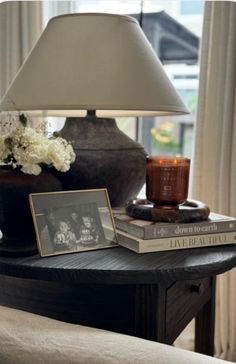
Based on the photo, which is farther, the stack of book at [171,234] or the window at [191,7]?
the window at [191,7]

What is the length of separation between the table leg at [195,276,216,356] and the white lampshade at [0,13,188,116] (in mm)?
580

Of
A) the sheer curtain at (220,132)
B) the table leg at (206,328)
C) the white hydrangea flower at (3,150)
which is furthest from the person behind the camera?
the sheer curtain at (220,132)

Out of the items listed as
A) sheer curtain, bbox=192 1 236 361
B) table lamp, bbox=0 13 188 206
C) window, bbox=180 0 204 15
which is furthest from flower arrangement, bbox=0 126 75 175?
window, bbox=180 0 204 15

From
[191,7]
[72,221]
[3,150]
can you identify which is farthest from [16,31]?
[72,221]

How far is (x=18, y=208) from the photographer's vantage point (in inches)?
36.3

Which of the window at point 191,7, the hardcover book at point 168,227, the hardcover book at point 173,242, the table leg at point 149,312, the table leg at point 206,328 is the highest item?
the window at point 191,7

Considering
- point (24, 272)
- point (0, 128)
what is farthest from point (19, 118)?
point (24, 272)

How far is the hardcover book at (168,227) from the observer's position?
0.94m

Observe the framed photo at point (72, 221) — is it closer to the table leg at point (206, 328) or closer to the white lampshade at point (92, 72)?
the white lampshade at point (92, 72)

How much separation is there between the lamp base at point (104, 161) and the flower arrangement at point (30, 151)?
0.17m

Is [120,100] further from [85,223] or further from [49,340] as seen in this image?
[49,340]

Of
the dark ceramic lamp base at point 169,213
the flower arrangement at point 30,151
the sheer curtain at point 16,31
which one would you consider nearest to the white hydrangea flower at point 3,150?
the flower arrangement at point 30,151

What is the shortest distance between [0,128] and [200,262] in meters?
0.57

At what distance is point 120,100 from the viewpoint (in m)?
1.05
